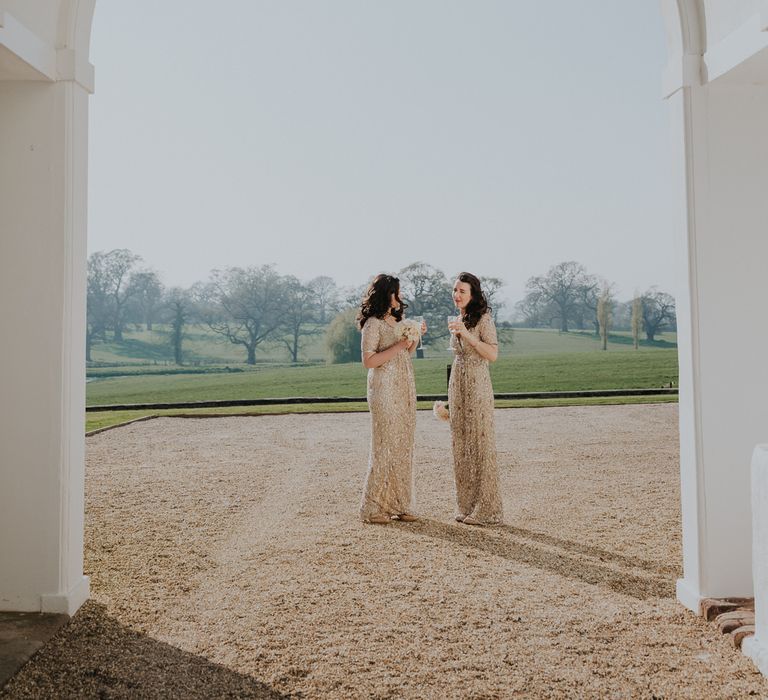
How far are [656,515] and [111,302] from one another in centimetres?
3022

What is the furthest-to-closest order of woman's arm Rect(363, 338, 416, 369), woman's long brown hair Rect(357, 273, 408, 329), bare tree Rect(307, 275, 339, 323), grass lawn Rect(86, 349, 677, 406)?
bare tree Rect(307, 275, 339, 323) < grass lawn Rect(86, 349, 677, 406) < woman's long brown hair Rect(357, 273, 408, 329) < woman's arm Rect(363, 338, 416, 369)

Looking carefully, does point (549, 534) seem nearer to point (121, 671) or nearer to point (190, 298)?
point (121, 671)

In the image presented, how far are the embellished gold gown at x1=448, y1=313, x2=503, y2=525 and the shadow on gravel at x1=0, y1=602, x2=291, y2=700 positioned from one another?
313 cm

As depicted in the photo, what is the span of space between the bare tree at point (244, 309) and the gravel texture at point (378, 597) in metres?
25.1

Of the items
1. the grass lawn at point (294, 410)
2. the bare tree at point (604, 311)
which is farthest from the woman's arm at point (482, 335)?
the bare tree at point (604, 311)

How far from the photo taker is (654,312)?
105ft

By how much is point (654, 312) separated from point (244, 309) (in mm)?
17824

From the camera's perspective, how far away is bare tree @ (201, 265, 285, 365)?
33.6 meters

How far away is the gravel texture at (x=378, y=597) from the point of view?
125 inches

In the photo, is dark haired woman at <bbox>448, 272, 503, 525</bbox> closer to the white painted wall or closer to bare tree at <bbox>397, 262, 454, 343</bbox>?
the white painted wall

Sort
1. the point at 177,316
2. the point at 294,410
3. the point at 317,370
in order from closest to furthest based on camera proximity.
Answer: the point at 294,410 → the point at 317,370 → the point at 177,316

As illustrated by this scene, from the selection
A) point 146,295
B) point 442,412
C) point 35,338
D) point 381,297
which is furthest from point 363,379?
point 35,338

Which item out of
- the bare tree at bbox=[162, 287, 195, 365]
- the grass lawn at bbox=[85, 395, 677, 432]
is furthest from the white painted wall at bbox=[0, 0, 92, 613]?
the bare tree at bbox=[162, 287, 195, 365]

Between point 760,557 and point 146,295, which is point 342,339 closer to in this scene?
point 146,295
